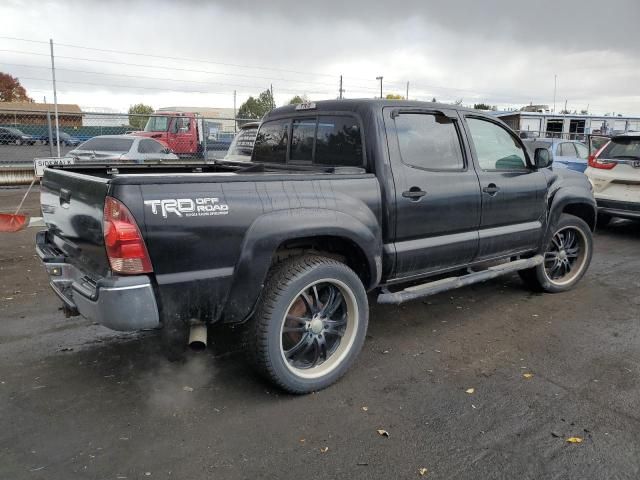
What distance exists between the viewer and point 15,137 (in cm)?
1409

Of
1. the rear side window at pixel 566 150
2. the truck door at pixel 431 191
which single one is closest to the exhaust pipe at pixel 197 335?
the truck door at pixel 431 191

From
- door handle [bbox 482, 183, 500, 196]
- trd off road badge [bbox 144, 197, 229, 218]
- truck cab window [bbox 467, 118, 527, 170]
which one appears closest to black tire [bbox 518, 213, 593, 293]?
truck cab window [bbox 467, 118, 527, 170]

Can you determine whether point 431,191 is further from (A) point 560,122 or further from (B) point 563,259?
(A) point 560,122

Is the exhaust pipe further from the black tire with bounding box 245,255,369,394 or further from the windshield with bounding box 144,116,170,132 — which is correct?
the windshield with bounding box 144,116,170,132

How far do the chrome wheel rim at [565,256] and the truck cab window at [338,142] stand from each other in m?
2.73

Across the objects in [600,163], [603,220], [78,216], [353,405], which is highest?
[600,163]

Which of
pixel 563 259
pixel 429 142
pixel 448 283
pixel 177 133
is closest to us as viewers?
pixel 429 142

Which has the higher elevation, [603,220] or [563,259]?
[563,259]

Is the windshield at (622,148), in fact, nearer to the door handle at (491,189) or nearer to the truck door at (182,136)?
the door handle at (491,189)

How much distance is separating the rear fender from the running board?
30.4 inches

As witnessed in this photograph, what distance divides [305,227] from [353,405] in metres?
1.18

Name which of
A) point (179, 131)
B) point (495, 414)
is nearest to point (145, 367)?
point (495, 414)

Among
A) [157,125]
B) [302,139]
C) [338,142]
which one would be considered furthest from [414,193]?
[157,125]

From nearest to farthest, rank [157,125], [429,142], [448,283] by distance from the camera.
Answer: [429,142], [448,283], [157,125]
